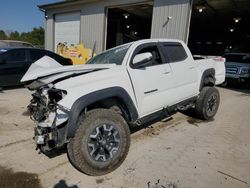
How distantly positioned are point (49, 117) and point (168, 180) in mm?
1801

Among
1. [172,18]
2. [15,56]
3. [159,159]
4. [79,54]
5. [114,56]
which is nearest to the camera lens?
[159,159]

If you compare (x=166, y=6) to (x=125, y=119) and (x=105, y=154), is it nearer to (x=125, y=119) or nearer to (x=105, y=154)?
(x=125, y=119)

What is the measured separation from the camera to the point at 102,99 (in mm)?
3178

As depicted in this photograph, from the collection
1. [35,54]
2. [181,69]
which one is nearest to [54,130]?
[181,69]

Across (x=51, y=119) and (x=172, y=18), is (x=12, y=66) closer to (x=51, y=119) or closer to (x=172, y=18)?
(x=51, y=119)

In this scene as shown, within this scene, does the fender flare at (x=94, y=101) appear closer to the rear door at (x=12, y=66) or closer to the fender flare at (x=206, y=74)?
the fender flare at (x=206, y=74)

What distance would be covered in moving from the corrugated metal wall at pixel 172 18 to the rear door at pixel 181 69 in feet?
16.8

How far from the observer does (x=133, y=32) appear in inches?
959

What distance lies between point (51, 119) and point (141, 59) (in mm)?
1689

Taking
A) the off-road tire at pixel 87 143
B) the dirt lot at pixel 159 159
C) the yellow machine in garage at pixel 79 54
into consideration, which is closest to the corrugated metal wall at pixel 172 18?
the yellow machine in garage at pixel 79 54

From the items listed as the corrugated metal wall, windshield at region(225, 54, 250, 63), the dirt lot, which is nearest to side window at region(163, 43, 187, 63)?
the dirt lot

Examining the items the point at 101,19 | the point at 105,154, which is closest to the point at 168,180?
the point at 105,154

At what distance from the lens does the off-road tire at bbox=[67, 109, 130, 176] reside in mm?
2943

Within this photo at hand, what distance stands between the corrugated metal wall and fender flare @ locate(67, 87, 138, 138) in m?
7.09
